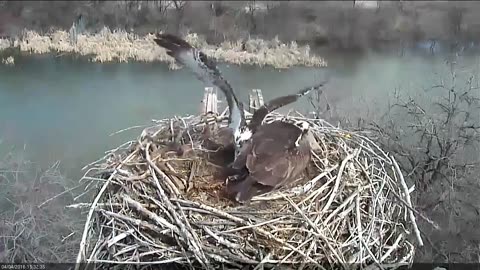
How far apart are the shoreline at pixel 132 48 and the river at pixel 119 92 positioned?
24 millimetres

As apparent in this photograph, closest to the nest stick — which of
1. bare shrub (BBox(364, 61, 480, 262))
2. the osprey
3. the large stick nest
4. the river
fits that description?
the large stick nest

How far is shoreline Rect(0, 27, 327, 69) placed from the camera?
1.45m

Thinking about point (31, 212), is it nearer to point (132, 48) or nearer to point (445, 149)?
point (132, 48)

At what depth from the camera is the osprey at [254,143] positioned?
3.05 ft

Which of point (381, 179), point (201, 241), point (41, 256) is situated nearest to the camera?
point (201, 241)

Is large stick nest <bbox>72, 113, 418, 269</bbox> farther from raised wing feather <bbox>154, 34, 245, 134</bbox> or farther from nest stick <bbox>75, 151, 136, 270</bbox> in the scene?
raised wing feather <bbox>154, 34, 245, 134</bbox>

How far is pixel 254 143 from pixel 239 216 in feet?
0.48

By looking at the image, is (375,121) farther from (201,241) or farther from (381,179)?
(201,241)

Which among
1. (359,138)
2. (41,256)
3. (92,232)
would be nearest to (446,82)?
(359,138)

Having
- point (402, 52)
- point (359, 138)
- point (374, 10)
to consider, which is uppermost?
point (374, 10)

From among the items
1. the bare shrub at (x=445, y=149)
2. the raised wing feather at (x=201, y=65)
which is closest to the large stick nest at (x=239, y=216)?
the raised wing feather at (x=201, y=65)

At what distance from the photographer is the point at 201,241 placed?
86 centimetres

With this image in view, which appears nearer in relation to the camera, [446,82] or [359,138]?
[359,138]

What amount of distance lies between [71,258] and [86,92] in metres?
0.51
